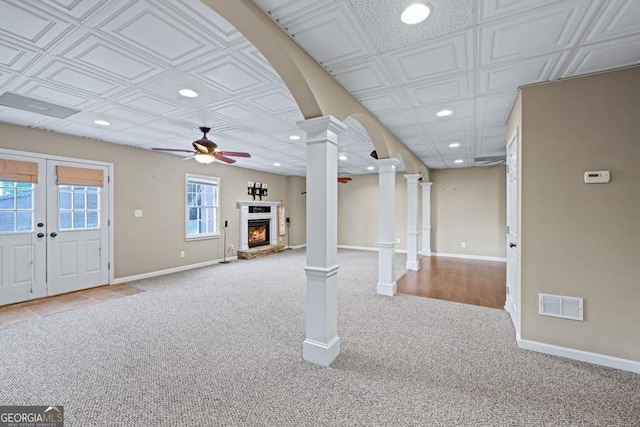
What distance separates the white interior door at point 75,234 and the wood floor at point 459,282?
205 inches

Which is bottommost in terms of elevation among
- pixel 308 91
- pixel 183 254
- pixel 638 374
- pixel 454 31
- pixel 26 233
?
pixel 638 374

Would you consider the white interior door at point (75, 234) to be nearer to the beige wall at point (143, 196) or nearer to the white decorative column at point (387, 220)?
the beige wall at point (143, 196)

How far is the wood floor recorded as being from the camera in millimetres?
4246

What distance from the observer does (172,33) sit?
1.90 metres

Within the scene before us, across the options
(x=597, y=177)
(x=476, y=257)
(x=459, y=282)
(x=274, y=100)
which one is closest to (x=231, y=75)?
(x=274, y=100)

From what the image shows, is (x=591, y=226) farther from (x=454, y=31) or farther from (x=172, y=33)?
(x=172, y=33)

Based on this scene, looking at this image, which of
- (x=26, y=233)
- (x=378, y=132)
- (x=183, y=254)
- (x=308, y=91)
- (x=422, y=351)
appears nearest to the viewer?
(x=308, y=91)

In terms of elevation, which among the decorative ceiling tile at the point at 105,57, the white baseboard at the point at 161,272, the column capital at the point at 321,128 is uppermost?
the decorative ceiling tile at the point at 105,57

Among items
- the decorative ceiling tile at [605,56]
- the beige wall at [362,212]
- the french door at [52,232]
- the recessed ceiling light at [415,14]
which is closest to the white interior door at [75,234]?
the french door at [52,232]

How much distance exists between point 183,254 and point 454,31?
622 cm

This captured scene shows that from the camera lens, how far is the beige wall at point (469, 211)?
23.9 feet

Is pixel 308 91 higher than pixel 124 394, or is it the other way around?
pixel 308 91

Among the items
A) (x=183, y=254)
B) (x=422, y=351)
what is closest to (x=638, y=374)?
(x=422, y=351)

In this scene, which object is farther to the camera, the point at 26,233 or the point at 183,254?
the point at 183,254
